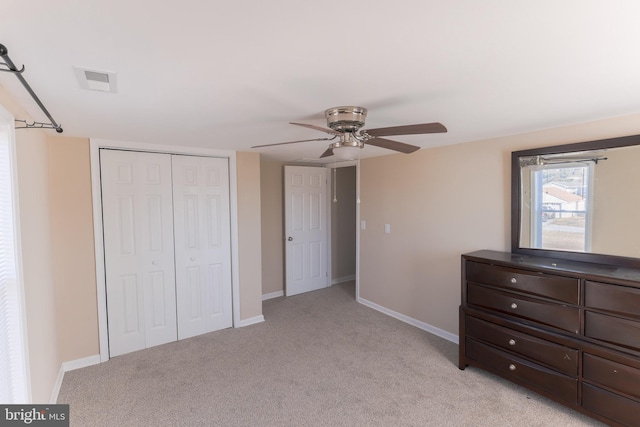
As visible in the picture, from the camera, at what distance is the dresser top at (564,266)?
6.75 ft

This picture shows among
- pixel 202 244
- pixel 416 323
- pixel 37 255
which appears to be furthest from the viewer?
pixel 416 323

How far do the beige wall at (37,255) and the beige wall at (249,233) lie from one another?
1.78 meters

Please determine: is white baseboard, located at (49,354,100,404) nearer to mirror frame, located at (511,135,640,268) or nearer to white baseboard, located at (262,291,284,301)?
white baseboard, located at (262,291,284,301)

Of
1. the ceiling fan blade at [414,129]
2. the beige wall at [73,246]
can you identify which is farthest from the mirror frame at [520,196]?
the beige wall at [73,246]

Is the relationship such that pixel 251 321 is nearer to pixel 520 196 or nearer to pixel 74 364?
pixel 74 364

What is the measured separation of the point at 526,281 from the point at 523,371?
0.70 m

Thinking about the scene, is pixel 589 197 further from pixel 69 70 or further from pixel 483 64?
pixel 69 70

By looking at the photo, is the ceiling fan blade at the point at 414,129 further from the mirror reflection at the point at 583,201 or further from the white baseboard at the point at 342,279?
the white baseboard at the point at 342,279

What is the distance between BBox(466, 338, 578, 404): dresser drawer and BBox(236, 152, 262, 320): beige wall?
248cm

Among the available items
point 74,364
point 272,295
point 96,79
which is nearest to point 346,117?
point 96,79

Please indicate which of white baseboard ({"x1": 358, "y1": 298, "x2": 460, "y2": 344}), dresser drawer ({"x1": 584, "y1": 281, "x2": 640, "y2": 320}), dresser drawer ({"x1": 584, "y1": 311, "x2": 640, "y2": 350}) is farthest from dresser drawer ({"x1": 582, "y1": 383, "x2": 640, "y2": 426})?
white baseboard ({"x1": 358, "y1": 298, "x2": 460, "y2": 344})

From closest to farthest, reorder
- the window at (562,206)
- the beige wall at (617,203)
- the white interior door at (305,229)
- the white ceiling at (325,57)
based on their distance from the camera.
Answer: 1. the white ceiling at (325,57)
2. the beige wall at (617,203)
3. the window at (562,206)
4. the white interior door at (305,229)

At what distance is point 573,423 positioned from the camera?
2.17 metres

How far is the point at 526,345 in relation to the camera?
243 centimetres
